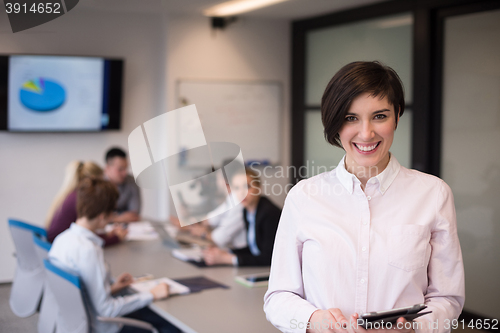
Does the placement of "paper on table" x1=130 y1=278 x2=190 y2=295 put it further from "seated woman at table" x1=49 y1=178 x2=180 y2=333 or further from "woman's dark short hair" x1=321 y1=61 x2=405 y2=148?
"woman's dark short hair" x1=321 y1=61 x2=405 y2=148

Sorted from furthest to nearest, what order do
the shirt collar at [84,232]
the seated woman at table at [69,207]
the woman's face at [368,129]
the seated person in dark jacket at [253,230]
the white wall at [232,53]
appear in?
1. the white wall at [232,53]
2. the seated woman at table at [69,207]
3. the seated person in dark jacket at [253,230]
4. the shirt collar at [84,232]
5. the woman's face at [368,129]

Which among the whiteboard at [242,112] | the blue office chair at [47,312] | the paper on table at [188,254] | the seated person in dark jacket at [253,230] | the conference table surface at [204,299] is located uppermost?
the whiteboard at [242,112]

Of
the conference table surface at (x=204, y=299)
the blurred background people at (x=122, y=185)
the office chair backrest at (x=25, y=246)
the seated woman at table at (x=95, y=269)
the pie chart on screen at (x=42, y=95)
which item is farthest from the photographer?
the pie chart on screen at (x=42, y=95)

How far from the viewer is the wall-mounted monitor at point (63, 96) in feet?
14.4

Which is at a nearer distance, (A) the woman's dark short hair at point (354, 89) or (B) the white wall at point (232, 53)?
(A) the woman's dark short hair at point (354, 89)

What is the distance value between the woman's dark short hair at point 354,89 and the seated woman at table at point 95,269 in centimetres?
141

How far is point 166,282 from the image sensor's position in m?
2.52

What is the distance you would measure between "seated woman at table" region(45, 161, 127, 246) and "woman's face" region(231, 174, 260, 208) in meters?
0.90

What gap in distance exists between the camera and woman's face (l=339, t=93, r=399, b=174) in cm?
119

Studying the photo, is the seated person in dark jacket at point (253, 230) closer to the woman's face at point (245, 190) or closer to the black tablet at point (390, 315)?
the woman's face at point (245, 190)

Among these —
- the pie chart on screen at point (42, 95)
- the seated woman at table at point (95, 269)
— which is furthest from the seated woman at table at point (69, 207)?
the pie chart on screen at point (42, 95)

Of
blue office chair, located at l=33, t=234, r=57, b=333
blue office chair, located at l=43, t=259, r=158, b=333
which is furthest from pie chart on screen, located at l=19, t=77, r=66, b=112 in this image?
blue office chair, located at l=43, t=259, r=158, b=333

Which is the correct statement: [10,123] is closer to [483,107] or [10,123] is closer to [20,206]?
[20,206]

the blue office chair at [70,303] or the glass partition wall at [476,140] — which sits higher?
the glass partition wall at [476,140]
